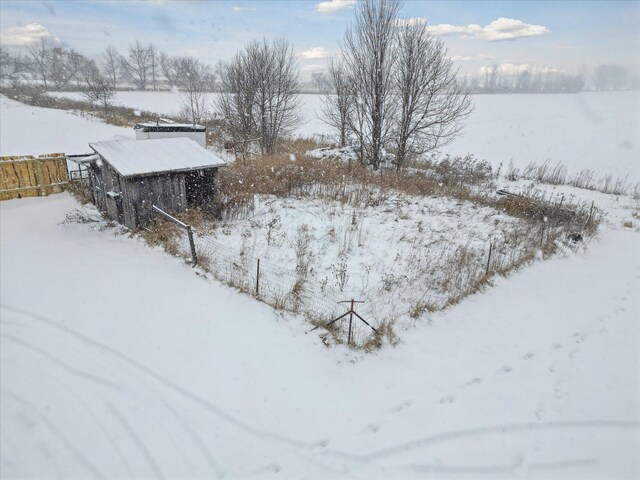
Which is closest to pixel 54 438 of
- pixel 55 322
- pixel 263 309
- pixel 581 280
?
pixel 55 322

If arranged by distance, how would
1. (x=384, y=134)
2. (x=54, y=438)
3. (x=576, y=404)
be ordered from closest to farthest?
(x=54, y=438)
(x=576, y=404)
(x=384, y=134)

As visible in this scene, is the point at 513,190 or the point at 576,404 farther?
the point at 513,190

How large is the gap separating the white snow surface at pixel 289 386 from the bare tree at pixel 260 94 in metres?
17.0

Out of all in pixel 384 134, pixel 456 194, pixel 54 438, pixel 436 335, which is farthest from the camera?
pixel 384 134

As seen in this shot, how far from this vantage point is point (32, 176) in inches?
518

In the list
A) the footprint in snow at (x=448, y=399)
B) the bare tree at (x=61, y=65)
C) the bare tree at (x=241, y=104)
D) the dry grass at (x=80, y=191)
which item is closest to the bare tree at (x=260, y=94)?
the bare tree at (x=241, y=104)

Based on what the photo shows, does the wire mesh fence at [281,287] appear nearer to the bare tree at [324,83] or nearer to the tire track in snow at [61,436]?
the tire track in snow at [61,436]

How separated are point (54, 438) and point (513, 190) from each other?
18554 millimetres

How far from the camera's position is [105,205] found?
11570mm

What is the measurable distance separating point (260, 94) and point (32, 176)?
44.8 ft

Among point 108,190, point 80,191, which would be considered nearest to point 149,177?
point 108,190

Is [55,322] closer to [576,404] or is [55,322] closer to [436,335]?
[436,335]

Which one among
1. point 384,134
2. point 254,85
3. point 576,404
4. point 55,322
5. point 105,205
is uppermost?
point 254,85

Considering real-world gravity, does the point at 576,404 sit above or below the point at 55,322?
below
